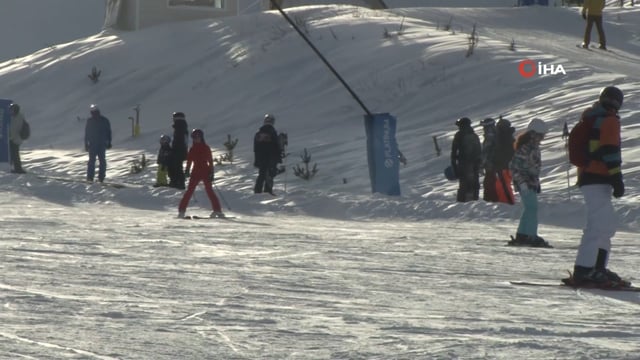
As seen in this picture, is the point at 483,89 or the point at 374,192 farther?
the point at 483,89

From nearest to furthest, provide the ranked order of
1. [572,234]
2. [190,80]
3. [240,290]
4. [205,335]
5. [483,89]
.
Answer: [205,335], [240,290], [572,234], [483,89], [190,80]

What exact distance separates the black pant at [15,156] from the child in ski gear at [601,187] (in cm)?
1784

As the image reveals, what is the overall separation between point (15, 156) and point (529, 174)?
1496 cm

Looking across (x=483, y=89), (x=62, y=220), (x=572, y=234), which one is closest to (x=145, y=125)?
(x=483, y=89)

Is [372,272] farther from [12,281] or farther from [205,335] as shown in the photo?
[205,335]

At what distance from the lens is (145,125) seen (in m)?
34.6

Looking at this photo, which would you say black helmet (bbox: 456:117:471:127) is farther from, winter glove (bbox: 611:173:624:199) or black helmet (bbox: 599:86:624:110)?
winter glove (bbox: 611:173:624:199)

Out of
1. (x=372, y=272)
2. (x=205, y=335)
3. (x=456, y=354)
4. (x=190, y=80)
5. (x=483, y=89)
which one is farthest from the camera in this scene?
(x=190, y=80)

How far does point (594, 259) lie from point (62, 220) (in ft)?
29.8

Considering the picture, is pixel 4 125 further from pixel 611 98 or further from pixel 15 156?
pixel 611 98

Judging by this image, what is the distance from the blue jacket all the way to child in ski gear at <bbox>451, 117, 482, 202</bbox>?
7.55 metres

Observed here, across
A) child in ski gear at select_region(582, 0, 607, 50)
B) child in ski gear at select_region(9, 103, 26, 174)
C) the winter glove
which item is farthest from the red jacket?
child in ski gear at select_region(582, 0, 607, 50)

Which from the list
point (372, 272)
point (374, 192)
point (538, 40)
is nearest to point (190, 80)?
point (538, 40)

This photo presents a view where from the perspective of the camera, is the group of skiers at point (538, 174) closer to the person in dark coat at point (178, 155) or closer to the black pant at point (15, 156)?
the person in dark coat at point (178, 155)
